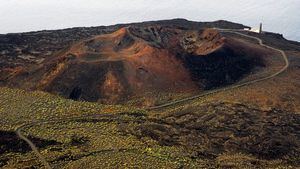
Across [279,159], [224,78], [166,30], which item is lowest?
[279,159]

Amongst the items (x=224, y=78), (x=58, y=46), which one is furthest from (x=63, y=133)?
(x=58, y=46)

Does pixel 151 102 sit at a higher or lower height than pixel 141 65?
lower

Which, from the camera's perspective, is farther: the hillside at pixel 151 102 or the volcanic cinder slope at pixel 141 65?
the volcanic cinder slope at pixel 141 65

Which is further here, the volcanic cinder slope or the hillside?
the volcanic cinder slope

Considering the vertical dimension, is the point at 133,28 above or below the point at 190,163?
above

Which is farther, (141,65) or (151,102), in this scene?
(141,65)

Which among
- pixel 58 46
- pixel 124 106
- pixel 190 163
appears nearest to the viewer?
pixel 190 163

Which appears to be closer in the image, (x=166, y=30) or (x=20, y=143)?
(x=20, y=143)

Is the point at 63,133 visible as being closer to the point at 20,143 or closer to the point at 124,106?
the point at 20,143
